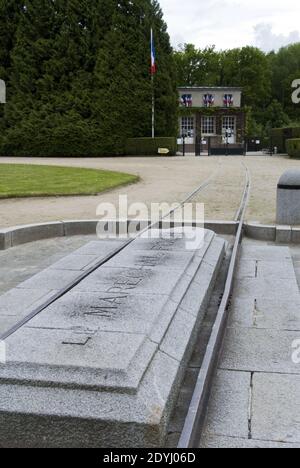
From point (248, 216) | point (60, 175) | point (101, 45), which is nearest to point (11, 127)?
point (101, 45)

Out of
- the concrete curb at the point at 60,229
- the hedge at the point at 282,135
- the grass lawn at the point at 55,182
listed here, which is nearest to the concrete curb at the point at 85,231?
the concrete curb at the point at 60,229

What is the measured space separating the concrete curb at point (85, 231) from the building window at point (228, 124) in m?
49.5

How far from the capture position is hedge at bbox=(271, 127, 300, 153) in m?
40.2

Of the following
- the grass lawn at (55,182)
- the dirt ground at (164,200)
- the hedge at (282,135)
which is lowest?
the dirt ground at (164,200)

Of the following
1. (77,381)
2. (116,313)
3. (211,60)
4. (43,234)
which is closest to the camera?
(77,381)

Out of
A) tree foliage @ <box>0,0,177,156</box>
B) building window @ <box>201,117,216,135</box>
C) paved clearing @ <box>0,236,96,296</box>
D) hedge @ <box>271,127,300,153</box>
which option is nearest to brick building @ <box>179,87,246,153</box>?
building window @ <box>201,117,216,135</box>

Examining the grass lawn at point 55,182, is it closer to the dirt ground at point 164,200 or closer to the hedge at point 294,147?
the dirt ground at point 164,200

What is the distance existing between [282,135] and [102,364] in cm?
4150

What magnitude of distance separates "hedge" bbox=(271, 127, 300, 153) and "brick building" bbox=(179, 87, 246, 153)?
34.6 ft

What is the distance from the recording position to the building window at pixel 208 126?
2295 inches

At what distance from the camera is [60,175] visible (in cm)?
1900

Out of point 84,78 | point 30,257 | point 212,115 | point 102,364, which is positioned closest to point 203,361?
point 102,364

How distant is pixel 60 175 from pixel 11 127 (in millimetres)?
20139

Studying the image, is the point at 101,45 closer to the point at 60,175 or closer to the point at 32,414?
the point at 60,175
